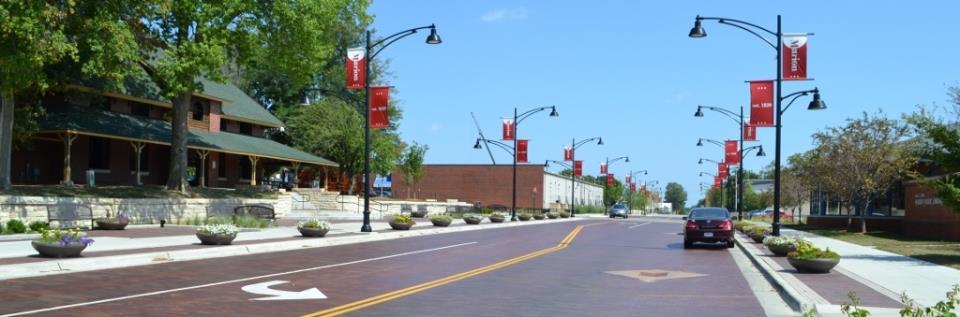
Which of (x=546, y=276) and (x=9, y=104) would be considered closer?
(x=546, y=276)

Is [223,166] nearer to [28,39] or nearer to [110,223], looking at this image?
[110,223]

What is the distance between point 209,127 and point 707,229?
1338 inches

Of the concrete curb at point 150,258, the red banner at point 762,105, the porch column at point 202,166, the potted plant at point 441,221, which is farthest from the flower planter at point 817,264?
the porch column at point 202,166

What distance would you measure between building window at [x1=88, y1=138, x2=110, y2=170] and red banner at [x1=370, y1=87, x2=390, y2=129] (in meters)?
19.1

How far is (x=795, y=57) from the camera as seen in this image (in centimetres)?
2466

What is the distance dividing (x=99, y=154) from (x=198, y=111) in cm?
828

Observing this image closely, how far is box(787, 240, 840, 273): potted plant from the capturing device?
17047mm

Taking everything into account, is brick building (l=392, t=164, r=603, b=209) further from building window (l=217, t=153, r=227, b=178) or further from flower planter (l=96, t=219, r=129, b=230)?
flower planter (l=96, t=219, r=129, b=230)

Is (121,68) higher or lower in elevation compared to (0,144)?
higher

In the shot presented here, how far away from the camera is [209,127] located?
51.8m

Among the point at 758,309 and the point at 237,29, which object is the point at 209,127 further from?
the point at 758,309

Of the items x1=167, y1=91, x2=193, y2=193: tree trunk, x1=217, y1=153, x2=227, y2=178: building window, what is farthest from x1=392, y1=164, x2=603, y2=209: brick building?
x1=167, y1=91, x2=193, y2=193: tree trunk

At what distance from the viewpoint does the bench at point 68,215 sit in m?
29.6

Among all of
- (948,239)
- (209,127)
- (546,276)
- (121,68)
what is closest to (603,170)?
(209,127)
